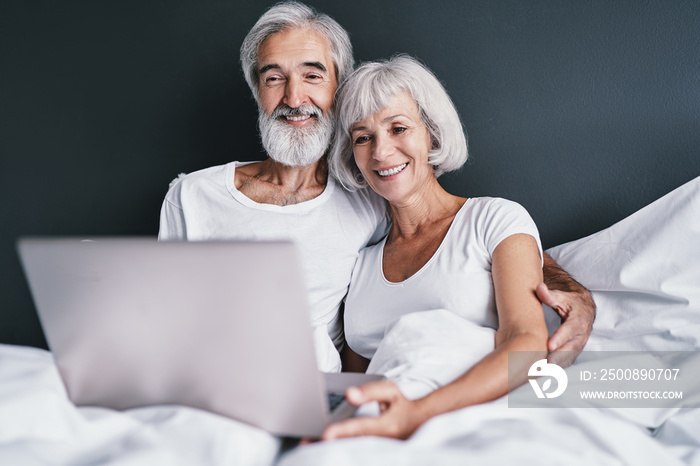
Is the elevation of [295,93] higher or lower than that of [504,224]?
higher

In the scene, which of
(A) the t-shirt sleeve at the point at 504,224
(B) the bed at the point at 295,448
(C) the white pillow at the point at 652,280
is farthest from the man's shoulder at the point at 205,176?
(C) the white pillow at the point at 652,280

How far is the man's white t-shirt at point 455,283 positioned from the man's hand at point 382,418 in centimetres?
39

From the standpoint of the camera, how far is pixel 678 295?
1285 mm

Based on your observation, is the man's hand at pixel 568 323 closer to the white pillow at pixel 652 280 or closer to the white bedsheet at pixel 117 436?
the white pillow at pixel 652 280

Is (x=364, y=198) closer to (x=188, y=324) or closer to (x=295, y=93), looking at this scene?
(x=295, y=93)

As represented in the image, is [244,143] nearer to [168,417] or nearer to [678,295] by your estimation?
[168,417]

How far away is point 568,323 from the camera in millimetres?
1281

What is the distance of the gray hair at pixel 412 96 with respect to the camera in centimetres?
153

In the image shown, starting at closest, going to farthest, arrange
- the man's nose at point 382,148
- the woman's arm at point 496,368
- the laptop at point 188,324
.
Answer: the laptop at point 188,324 → the woman's arm at point 496,368 → the man's nose at point 382,148

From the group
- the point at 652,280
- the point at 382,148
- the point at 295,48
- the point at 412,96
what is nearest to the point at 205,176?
the point at 295,48

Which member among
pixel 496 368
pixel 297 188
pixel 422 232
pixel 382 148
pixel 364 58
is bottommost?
pixel 496 368

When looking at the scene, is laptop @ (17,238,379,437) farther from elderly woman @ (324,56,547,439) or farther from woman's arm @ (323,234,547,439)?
elderly woman @ (324,56,547,439)

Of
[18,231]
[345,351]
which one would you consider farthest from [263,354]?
[18,231]

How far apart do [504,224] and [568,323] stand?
291 mm
